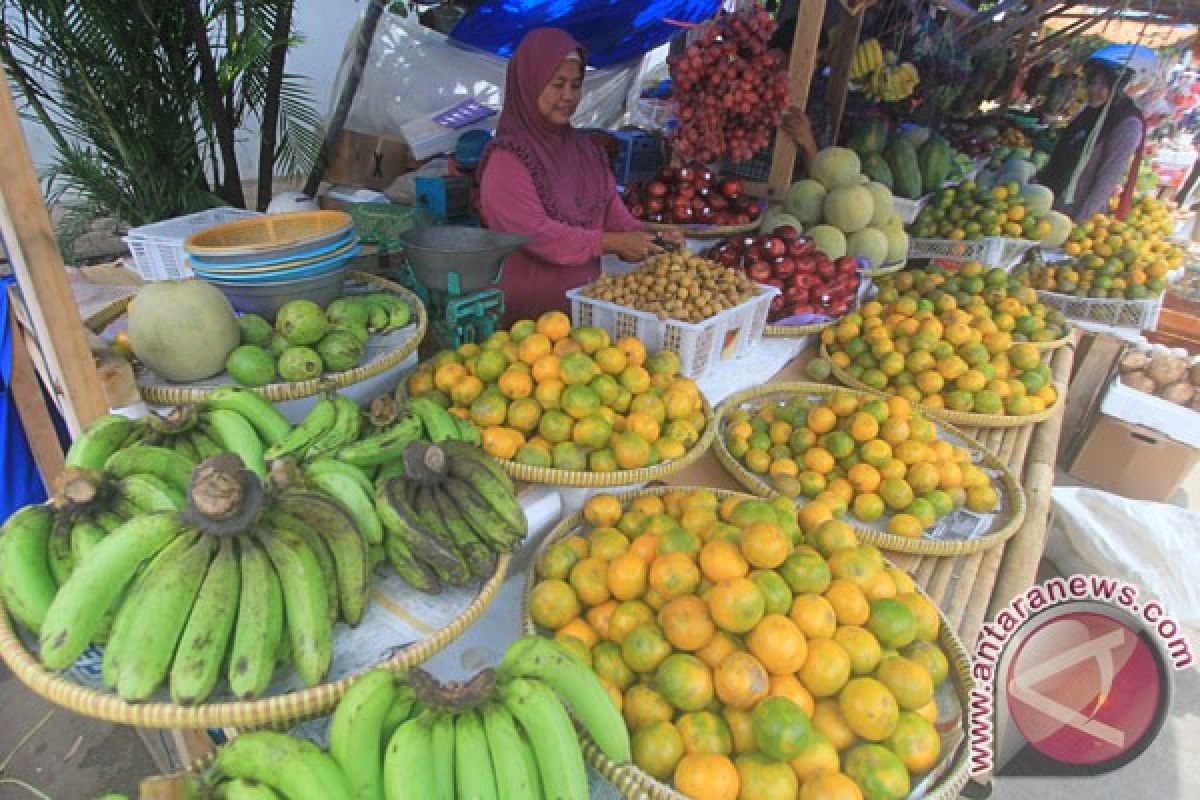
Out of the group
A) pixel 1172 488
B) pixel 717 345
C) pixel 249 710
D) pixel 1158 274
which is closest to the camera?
pixel 249 710

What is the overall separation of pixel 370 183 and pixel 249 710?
21.6 feet

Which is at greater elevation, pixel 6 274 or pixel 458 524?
pixel 6 274

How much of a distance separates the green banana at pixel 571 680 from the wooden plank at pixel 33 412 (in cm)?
215

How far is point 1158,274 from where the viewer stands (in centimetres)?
508

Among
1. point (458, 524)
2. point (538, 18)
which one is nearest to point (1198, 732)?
point (458, 524)

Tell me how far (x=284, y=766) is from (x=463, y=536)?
1.69ft

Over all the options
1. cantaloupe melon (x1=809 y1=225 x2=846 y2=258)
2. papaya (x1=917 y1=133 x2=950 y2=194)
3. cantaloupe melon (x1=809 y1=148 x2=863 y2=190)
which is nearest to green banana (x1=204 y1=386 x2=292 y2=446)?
cantaloupe melon (x1=809 y1=225 x2=846 y2=258)

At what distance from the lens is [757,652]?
1320mm

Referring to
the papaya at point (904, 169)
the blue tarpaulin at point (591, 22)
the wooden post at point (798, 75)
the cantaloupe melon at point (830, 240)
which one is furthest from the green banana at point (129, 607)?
the blue tarpaulin at point (591, 22)

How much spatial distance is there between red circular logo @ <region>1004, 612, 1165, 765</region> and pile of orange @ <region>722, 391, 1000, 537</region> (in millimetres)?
459

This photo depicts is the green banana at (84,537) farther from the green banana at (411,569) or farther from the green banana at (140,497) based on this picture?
the green banana at (411,569)

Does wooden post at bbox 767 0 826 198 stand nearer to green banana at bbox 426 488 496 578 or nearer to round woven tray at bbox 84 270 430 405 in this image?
round woven tray at bbox 84 270 430 405

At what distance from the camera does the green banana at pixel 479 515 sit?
1.35 m

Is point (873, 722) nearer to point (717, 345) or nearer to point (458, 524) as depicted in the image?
point (458, 524)
